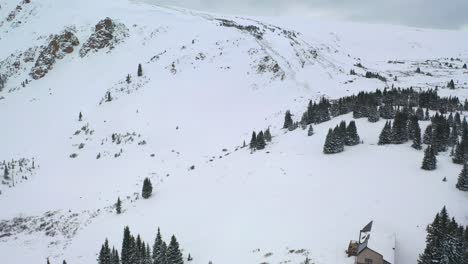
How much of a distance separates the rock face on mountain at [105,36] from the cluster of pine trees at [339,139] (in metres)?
93.9

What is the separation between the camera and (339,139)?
229ft

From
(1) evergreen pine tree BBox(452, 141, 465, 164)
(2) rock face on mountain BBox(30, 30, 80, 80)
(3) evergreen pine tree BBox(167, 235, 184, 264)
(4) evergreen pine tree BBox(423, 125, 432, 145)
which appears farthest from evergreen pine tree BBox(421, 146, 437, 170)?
(2) rock face on mountain BBox(30, 30, 80, 80)

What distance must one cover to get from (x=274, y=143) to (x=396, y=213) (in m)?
36.4

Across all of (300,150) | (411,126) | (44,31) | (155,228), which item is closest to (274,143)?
(300,150)

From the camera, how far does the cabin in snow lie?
119 feet

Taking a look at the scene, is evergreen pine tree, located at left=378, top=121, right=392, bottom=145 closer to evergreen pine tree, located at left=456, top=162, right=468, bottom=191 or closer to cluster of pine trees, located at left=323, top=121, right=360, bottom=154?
cluster of pine trees, located at left=323, top=121, right=360, bottom=154

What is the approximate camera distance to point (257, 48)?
424ft

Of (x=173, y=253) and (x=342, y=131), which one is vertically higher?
(x=342, y=131)

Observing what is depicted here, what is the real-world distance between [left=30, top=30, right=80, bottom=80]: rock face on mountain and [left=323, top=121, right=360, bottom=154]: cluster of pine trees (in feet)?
332

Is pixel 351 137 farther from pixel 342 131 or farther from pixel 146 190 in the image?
pixel 146 190

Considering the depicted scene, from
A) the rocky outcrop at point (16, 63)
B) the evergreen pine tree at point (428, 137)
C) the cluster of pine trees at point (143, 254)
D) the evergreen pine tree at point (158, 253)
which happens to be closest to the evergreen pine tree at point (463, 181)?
the evergreen pine tree at point (428, 137)

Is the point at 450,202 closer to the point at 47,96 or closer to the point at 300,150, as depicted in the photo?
the point at 300,150

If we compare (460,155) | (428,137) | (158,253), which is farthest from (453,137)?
(158,253)

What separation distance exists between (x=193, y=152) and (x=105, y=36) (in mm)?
73526
